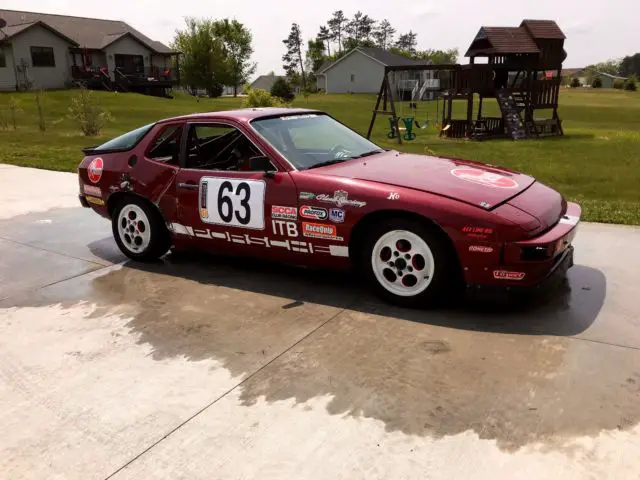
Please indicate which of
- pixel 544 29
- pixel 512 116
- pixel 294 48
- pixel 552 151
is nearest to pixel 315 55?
pixel 294 48

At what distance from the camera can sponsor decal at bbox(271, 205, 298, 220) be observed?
435 cm

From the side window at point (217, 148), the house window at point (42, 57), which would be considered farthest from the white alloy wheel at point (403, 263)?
the house window at point (42, 57)

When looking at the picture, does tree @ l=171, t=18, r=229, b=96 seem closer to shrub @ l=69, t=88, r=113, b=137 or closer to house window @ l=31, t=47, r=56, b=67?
house window @ l=31, t=47, r=56, b=67

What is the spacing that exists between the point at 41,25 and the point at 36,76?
392cm

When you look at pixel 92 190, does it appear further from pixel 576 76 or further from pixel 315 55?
pixel 576 76

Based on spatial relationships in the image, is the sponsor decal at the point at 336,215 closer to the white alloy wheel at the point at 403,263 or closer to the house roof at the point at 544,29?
the white alloy wheel at the point at 403,263

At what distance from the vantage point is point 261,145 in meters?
4.66

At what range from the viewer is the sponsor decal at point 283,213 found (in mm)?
4348

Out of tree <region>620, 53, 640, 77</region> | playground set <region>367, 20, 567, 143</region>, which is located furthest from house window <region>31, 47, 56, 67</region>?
tree <region>620, 53, 640, 77</region>

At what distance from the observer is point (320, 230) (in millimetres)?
4262

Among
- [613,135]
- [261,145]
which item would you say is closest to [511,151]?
[613,135]

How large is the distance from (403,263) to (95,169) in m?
3.44

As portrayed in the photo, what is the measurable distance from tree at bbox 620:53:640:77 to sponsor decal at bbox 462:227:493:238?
482ft

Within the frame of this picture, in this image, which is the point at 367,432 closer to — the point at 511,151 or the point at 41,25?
the point at 511,151
